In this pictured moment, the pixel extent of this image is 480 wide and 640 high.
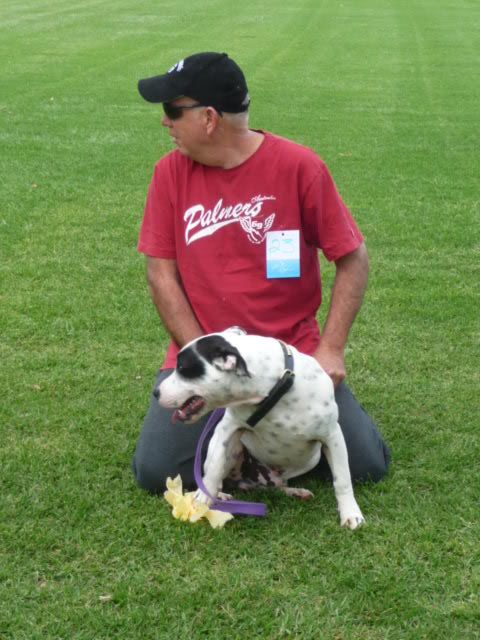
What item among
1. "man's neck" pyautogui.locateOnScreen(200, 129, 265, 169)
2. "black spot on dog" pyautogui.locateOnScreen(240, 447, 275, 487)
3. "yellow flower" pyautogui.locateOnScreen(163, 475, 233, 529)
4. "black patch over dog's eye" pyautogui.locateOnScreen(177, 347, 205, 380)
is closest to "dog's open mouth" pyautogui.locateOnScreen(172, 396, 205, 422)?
"black patch over dog's eye" pyautogui.locateOnScreen(177, 347, 205, 380)

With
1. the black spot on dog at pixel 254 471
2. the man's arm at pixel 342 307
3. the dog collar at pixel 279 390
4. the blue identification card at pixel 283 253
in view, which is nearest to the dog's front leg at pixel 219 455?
the black spot on dog at pixel 254 471

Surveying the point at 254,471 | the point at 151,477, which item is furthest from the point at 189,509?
the point at 254,471

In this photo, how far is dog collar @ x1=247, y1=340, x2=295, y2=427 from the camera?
3.52 m

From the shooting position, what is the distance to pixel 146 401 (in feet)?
16.3

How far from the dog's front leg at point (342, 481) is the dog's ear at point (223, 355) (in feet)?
1.91

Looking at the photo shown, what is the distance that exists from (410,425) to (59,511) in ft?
5.90

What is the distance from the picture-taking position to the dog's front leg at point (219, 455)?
3.87 m

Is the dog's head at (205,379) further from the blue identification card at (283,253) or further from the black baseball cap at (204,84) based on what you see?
the black baseball cap at (204,84)

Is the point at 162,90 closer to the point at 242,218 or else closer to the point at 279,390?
the point at 242,218

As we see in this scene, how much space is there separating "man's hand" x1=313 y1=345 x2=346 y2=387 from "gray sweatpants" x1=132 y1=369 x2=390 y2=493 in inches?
8.9

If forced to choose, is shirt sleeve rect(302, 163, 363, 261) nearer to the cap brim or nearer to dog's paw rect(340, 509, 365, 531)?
the cap brim

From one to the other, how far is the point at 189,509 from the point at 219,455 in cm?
25

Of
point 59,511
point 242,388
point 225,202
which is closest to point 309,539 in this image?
point 242,388

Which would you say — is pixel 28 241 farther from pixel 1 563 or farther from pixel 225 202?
pixel 1 563
